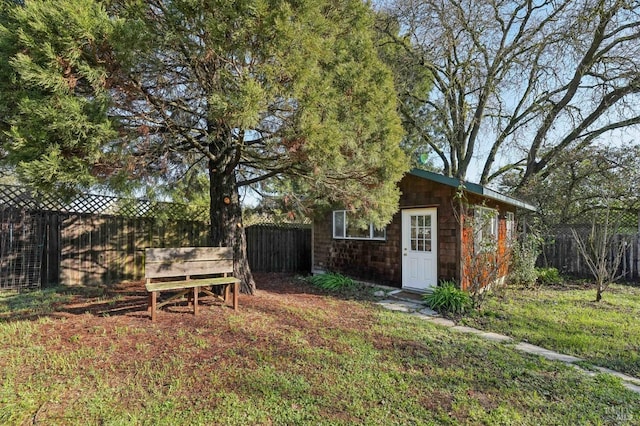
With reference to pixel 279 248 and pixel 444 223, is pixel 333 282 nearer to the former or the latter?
pixel 444 223

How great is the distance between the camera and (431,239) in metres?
7.00

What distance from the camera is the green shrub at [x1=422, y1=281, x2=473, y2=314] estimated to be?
559cm

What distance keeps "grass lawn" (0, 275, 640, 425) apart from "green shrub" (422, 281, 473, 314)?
1128 millimetres

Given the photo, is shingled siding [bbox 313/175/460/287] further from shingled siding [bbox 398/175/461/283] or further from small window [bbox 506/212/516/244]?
small window [bbox 506/212/516/244]

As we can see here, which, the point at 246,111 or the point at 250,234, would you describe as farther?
Result: the point at 250,234

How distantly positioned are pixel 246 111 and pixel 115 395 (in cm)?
263

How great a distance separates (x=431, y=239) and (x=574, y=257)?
5.84 metres

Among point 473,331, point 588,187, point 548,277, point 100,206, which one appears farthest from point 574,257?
point 100,206

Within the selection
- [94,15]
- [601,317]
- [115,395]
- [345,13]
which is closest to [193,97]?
[94,15]

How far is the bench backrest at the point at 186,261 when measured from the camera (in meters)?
4.36

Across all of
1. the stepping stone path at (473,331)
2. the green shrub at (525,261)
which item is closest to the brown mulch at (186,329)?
the stepping stone path at (473,331)

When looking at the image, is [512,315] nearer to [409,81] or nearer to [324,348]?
[324,348]

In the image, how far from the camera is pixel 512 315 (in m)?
5.50

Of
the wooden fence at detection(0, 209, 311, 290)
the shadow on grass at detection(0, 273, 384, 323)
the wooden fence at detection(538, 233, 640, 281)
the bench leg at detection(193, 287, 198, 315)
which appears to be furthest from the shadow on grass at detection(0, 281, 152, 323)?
the wooden fence at detection(538, 233, 640, 281)
